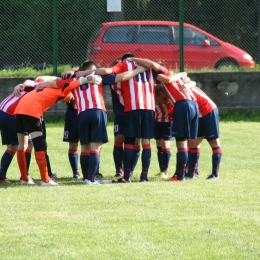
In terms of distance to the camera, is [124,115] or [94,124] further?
[124,115]

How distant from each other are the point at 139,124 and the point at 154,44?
26.2ft

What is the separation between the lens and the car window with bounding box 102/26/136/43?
18.4 meters

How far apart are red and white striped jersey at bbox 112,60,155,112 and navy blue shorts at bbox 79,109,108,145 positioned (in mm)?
422

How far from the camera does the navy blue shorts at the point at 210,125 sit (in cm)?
1093

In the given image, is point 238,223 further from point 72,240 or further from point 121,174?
point 121,174

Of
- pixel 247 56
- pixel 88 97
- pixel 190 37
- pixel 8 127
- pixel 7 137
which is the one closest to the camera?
pixel 88 97

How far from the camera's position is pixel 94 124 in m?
10.3

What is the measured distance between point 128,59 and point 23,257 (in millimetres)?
4945

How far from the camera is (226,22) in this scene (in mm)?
19328

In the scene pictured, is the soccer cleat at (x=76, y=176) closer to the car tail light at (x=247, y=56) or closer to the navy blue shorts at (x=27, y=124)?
the navy blue shorts at (x=27, y=124)

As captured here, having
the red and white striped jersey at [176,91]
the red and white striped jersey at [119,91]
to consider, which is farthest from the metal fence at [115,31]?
the red and white striped jersey at [176,91]

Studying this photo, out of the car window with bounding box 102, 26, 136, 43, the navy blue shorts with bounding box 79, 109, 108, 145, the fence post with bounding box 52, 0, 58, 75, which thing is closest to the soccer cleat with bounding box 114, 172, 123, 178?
the navy blue shorts with bounding box 79, 109, 108, 145

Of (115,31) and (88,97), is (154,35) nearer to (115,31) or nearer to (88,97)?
(115,31)

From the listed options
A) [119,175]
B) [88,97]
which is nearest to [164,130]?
[119,175]
